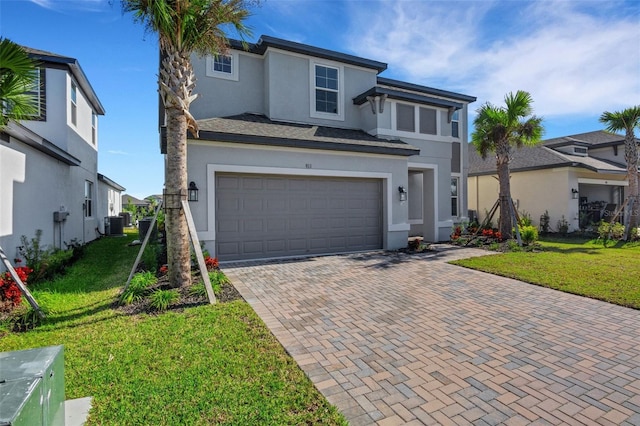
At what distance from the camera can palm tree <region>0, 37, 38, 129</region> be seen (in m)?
4.87

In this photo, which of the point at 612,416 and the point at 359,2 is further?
the point at 359,2

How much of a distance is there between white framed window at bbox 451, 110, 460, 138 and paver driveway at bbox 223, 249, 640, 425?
1061cm

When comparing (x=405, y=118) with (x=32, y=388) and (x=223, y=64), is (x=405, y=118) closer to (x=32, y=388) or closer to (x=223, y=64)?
(x=223, y=64)

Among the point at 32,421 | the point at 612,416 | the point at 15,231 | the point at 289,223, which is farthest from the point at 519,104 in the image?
the point at 15,231

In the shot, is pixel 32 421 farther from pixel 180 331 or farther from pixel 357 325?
pixel 357 325

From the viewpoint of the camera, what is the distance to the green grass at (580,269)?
21.5ft

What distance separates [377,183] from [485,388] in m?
8.92

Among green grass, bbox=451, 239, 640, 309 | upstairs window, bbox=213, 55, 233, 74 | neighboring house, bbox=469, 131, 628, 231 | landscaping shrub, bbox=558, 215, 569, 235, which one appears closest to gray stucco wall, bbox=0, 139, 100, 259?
upstairs window, bbox=213, 55, 233, 74

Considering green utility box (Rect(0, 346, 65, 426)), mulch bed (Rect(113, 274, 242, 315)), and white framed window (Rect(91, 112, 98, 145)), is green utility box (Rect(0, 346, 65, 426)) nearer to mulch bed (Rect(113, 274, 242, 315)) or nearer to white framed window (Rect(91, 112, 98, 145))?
mulch bed (Rect(113, 274, 242, 315))

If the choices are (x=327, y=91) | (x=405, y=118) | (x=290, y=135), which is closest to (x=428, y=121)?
(x=405, y=118)

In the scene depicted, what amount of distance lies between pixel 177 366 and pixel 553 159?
21.4m

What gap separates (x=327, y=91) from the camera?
522 inches

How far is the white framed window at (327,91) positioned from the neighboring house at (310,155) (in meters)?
0.04

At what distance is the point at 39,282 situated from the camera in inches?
276
